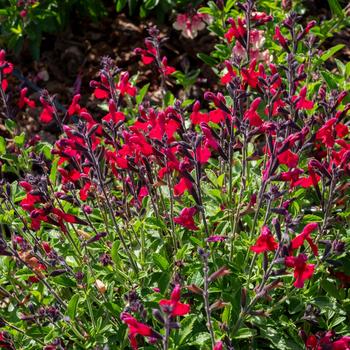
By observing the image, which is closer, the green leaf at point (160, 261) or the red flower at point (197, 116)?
the green leaf at point (160, 261)

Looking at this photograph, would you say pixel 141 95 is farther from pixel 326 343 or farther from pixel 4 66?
pixel 326 343

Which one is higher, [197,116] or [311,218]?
[197,116]

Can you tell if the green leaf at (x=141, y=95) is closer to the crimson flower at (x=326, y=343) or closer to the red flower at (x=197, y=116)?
the red flower at (x=197, y=116)

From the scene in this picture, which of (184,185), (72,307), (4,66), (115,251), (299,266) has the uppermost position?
(4,66)

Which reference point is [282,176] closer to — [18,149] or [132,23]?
[18,149]

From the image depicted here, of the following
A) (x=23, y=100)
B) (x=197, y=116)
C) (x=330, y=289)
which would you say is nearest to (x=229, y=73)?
(x=197, y=116)

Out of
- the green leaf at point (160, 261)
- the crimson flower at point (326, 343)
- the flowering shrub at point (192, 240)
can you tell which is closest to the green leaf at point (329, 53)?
the flowering shrub at point (192, 240)

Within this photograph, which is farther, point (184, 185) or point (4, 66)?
point (4, 66)

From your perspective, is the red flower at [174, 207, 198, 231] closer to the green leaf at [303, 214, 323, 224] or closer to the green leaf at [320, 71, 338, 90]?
the green leaf at [303, 214, 323, 224]

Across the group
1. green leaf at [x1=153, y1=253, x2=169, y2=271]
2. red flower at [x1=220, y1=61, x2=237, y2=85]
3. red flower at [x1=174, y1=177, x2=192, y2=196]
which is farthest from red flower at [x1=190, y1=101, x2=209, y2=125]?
green leaf at [x1=153, y1=253, x2=169, y2=271]

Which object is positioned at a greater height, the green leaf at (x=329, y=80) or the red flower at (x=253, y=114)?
the red flower at (x=253, y=114)

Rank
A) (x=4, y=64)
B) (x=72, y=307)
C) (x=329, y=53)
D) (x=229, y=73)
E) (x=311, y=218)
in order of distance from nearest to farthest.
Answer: (x=72, y=307) < (x=311, y=218) < (x=229, y=73) < (x=4, y=64) < (x=329, y=53)

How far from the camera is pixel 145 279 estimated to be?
388 centimetres

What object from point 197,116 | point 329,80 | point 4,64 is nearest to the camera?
point 197,116
